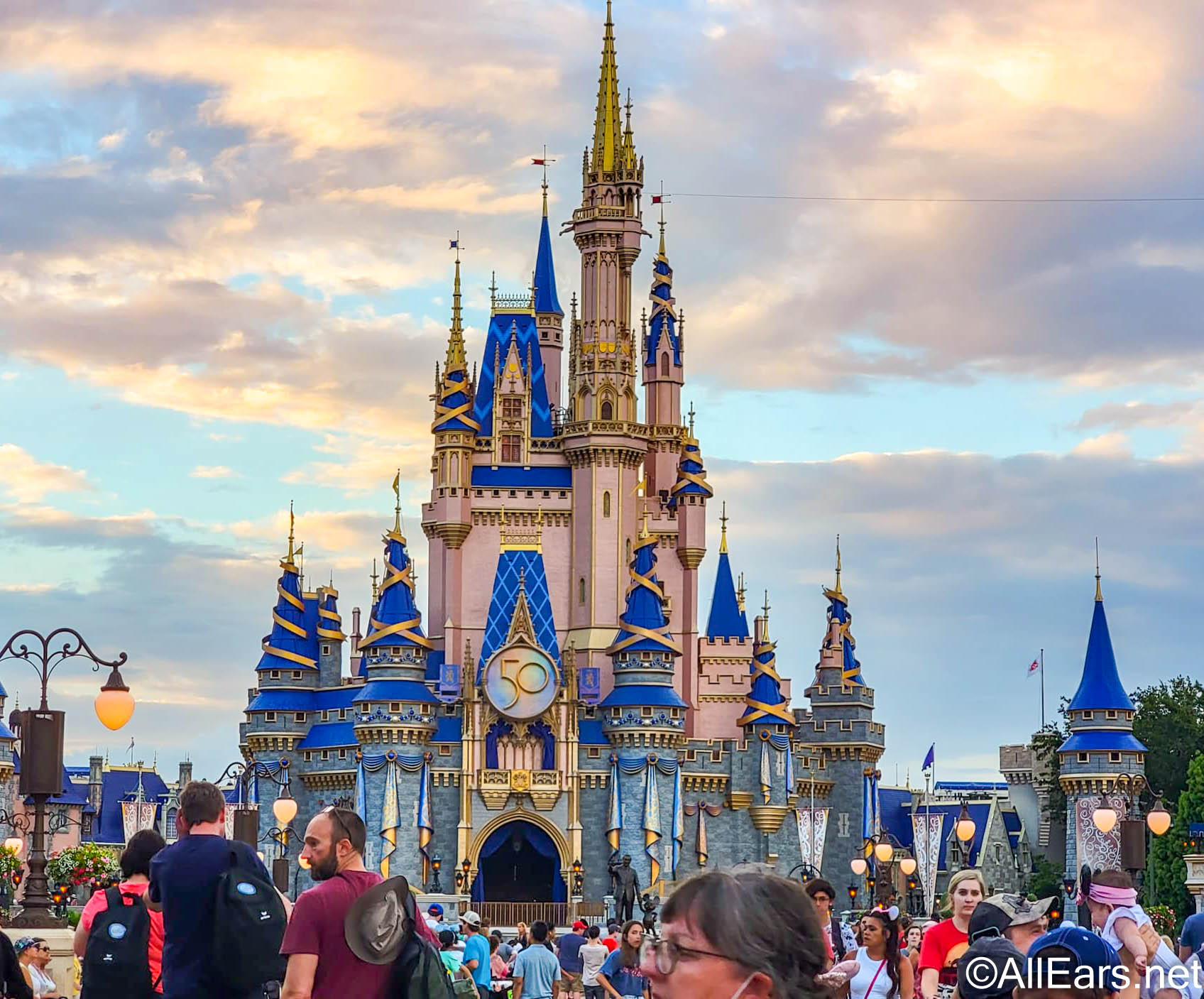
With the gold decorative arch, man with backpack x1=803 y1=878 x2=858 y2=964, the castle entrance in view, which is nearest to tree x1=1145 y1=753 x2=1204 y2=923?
the gold decorative arch

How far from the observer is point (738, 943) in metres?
5.64

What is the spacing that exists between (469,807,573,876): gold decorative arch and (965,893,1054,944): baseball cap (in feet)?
202

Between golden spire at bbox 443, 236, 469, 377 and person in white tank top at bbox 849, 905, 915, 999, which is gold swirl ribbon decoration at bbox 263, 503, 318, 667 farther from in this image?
person in white tank top at bbox 849, 905, 915, 999

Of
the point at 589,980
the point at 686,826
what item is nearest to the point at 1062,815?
the point at 686,826

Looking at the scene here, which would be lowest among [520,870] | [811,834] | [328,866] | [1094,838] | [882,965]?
[882,965]

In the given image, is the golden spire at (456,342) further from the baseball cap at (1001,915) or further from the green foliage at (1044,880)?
the baseball cap at (1001,915)

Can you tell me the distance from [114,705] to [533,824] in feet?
174

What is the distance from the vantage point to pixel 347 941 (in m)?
9.45

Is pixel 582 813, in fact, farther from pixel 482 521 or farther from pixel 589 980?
pixel 589 980

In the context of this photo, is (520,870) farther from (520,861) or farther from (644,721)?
(644,721)

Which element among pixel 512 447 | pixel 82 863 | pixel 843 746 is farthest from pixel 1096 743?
pixel 82 863

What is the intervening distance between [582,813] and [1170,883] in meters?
19.4

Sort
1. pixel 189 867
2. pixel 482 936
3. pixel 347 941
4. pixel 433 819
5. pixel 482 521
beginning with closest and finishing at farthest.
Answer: pixel 347 941 → pixel 189 867 → pixel 482 936 → pixel 433 819 → pixel 482 521

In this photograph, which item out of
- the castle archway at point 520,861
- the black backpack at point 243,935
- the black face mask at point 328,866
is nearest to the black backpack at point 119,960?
the black backpack at point 243,935
